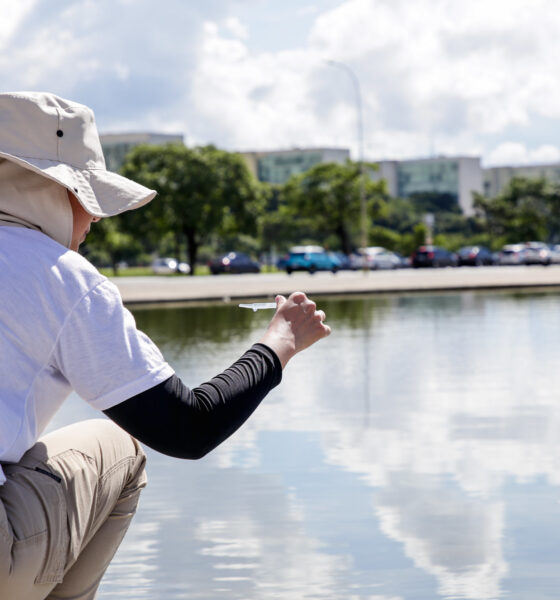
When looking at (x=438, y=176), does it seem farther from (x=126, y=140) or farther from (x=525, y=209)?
(x=525, y=209)

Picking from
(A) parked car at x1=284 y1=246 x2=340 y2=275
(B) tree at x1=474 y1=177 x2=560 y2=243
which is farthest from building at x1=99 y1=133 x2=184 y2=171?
(A) parked car at x1=284 y1=246 x2=340 y2=275

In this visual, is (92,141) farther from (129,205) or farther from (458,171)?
(458,171)

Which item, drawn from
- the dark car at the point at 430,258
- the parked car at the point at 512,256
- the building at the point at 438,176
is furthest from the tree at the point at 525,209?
the building at the point at 438,176

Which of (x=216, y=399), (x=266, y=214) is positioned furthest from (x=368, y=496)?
(x=266, y=214)

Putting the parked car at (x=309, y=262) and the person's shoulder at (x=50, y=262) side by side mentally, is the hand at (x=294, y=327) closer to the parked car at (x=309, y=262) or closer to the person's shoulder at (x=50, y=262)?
the person's shoulder at (x=50, y=262)

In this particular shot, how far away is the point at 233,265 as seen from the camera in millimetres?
63281

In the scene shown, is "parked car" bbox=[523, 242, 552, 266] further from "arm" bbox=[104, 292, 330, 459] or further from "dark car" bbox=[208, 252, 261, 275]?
"arm" bbox=[104, 292, 330, 459]

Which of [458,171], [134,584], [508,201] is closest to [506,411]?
[134,584]

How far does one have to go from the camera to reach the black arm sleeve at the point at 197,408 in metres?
2.17

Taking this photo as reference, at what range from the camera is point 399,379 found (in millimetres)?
10039

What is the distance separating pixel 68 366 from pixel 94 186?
1.32 ft

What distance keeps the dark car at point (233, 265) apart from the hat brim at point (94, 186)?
6074cm

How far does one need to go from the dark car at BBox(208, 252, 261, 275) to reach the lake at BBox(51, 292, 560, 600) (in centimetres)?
5221

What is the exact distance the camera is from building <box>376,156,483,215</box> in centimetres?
15162
